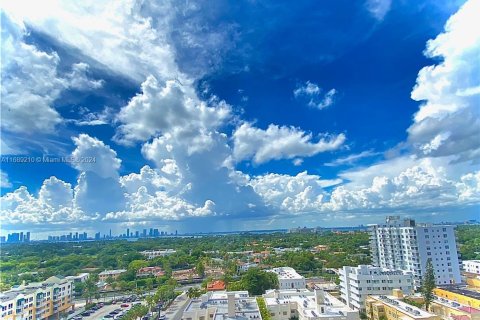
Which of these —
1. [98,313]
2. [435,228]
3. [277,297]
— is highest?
[435,228]

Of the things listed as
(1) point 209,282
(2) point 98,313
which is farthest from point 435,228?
(2) point 98,313

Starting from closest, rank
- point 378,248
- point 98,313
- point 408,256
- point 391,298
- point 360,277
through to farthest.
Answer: point 391,298, point 360,277, point 98,313, point 408,256, point 378,248

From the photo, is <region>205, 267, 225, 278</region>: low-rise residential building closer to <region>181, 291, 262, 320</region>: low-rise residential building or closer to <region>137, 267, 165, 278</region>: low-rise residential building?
<region>137, 267, 165, 278</region>: low-rise residential building

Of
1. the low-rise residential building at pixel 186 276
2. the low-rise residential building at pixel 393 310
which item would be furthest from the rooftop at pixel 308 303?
the low-rise residential building at pixel 186 276

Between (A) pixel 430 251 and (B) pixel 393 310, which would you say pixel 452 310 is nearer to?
(B) pixel 393 310

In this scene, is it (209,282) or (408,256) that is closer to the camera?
(408,256)

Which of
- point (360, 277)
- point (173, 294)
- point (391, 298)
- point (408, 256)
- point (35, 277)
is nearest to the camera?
point (391, 298)

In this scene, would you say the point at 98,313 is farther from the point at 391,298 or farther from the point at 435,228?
the point at 435,228
